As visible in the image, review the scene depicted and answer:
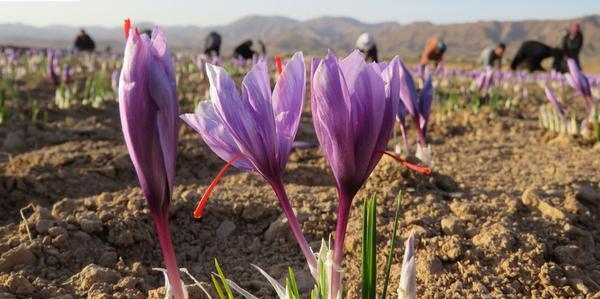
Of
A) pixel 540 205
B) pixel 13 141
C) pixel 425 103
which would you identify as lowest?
pixel 13 141

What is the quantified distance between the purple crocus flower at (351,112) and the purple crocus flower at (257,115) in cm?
5

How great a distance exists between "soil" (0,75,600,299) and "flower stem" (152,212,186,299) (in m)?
0.53

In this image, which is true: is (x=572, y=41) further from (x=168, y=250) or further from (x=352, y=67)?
(x=168, y=250)

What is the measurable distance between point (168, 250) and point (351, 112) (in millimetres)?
470

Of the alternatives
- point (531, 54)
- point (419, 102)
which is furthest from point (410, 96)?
point (531, 54)

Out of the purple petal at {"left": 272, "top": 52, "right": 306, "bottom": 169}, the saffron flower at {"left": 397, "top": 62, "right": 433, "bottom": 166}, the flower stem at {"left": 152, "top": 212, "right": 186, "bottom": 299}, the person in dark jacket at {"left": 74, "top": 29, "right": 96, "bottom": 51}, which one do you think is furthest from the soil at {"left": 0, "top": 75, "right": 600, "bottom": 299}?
the person in dark jacket at {"left": 74, "top": 29, "right": 96, "bottom": 51}

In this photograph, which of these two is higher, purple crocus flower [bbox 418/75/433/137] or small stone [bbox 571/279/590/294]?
purple crocus flower [bbox 418/75/433/137]

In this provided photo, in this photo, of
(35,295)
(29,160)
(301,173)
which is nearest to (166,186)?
(35,295)

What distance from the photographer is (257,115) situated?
1080 millimetres

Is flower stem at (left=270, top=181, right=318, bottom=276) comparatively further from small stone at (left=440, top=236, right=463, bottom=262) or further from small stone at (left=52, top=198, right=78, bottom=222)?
small stone at (left=52, top=198, right=78, bottom=222)

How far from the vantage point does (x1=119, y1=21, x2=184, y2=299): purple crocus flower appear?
102 centimetres

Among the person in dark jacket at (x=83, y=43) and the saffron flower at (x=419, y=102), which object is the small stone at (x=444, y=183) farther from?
the person in dark jacket at (x=83, y=43)

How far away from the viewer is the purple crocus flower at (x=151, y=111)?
102 cm

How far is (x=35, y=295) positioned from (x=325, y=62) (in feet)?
4.35
